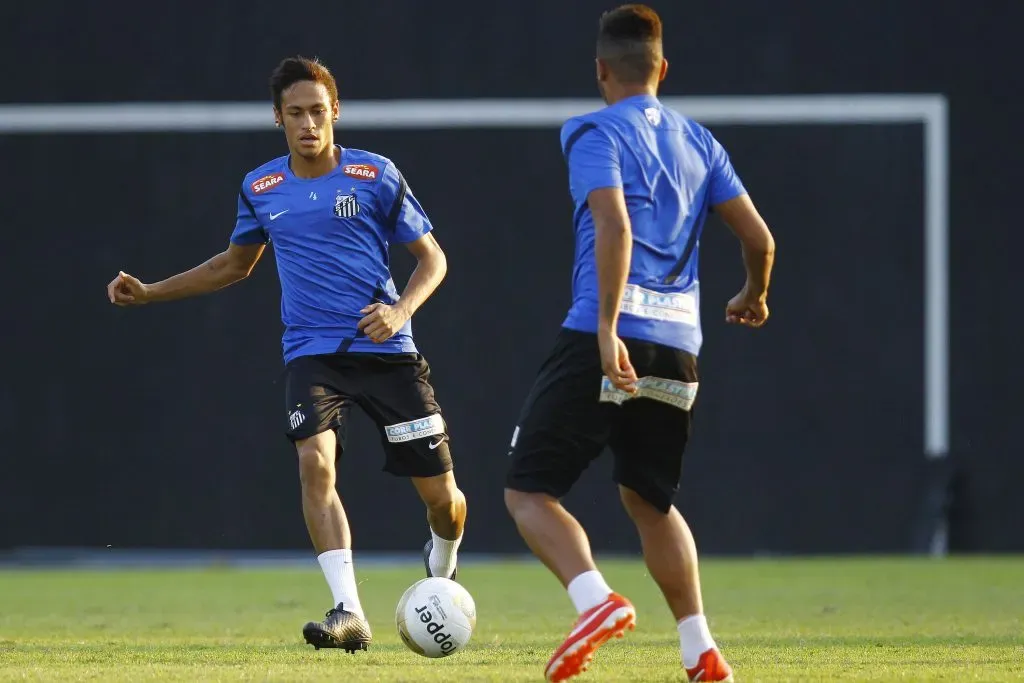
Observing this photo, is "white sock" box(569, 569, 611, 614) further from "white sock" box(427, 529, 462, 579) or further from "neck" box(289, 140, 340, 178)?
"neck" box(289, 140, 340, 178)

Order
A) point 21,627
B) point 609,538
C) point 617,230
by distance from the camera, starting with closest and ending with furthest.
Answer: point 617,230 → point 21,627 → point 609,538

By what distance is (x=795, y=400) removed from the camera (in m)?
13.3

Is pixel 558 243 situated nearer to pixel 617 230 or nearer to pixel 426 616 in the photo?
pixel 426 616

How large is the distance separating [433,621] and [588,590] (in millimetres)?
1308

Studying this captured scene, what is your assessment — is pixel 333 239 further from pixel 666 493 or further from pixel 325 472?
pixel 666 493

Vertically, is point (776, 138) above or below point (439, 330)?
above

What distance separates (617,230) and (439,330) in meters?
9.05

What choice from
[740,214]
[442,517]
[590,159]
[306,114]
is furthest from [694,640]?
[306,114]

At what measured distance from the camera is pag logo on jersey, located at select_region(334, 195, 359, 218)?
639cm

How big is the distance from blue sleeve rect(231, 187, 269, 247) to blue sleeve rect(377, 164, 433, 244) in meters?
0.54

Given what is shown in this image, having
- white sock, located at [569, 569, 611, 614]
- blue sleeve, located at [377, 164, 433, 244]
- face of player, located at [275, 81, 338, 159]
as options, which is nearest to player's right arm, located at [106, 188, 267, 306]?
face of player, located at [275, 81, 338, 159]

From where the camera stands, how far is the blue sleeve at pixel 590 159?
451cm

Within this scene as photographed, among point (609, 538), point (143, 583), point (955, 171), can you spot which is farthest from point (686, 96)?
point (143, 583)

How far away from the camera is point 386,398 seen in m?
6.37
